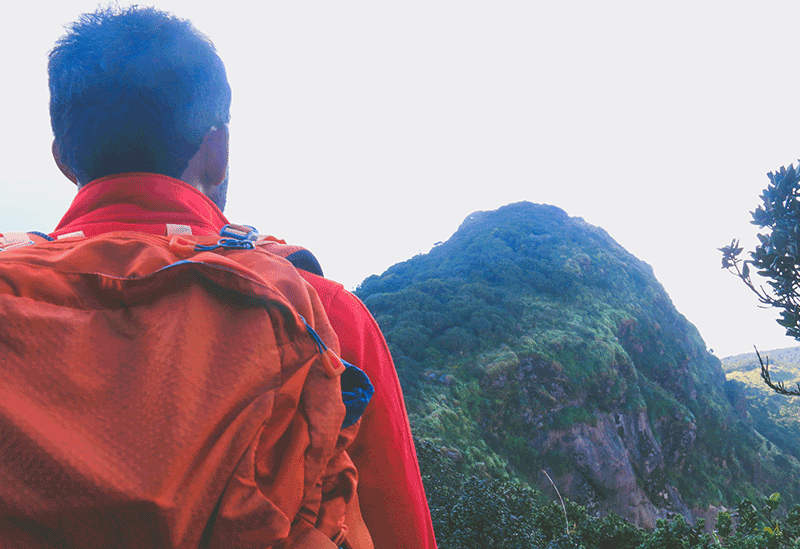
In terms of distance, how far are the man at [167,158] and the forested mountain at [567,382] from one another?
694cm

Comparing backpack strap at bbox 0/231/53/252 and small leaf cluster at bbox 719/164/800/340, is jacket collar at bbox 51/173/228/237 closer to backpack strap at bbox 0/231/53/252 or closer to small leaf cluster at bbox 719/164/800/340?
backpack strap at bbox 0/231/53/252

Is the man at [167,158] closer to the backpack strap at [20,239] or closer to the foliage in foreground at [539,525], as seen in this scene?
the backpack strap at [20,239]

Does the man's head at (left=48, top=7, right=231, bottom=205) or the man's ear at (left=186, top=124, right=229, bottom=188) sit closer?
the man's head at (left=48, top=7, right=231, bottom=205)

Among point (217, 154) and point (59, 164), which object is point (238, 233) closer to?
point (217, 154)

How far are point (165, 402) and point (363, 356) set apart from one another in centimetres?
43

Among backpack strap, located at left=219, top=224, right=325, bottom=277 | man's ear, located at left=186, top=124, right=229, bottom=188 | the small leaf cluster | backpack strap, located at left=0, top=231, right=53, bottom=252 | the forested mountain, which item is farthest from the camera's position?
the forested mountain

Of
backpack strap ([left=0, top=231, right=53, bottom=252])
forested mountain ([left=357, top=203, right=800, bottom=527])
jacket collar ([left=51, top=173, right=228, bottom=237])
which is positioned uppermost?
jacket collar ([left=51, top=173, right=228, bottom=237])

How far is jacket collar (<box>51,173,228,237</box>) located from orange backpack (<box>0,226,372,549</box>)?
15cm

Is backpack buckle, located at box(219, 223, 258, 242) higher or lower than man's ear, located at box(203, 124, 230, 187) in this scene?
lower

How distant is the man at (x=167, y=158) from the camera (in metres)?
0.89

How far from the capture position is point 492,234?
30.8m

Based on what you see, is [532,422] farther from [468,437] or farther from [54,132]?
[54,132]

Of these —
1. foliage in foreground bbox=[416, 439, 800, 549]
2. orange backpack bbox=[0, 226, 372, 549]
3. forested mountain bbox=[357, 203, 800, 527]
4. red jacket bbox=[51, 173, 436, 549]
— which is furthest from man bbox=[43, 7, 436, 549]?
forested mountain bbox=[357, 203, 800, 527]

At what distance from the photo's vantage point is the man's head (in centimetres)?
101
